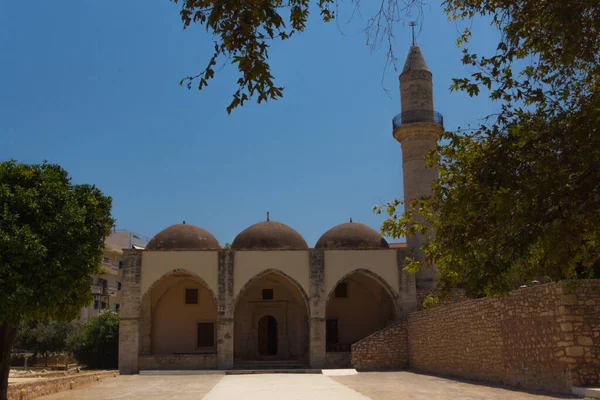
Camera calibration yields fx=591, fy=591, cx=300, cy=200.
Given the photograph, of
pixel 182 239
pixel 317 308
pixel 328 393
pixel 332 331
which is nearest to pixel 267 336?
pixel 332 331

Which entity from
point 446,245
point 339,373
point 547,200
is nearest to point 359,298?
point 339,373

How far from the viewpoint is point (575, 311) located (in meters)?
8.66

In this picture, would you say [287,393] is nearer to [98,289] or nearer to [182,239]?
[182,239]

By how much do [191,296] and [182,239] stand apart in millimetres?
2750

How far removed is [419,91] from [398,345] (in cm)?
930

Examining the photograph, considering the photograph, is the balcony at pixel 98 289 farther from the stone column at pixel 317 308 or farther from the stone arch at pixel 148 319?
the stone column at pixel 317 308

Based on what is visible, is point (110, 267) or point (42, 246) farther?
point (110, 267)

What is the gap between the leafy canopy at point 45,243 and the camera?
9.74m

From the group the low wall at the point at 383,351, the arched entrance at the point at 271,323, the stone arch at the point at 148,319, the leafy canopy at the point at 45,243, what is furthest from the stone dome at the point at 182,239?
the leafy canopy at the point at 45,243

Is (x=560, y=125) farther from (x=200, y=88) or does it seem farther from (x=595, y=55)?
(x=200, y=88)

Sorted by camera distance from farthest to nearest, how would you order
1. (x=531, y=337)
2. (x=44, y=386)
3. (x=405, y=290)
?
(x=405, y=290)
(x=44, y=386)
(x=531, y=337)

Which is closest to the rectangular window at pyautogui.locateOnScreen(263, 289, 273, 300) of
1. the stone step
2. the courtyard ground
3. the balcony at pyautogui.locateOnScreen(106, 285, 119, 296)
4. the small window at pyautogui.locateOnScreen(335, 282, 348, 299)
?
the small window at pyautogui.locateOnScreen(335, 282, 348, 299)

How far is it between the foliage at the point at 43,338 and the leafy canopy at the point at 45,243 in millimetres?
18145

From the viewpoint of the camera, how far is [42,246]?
9945 mm
